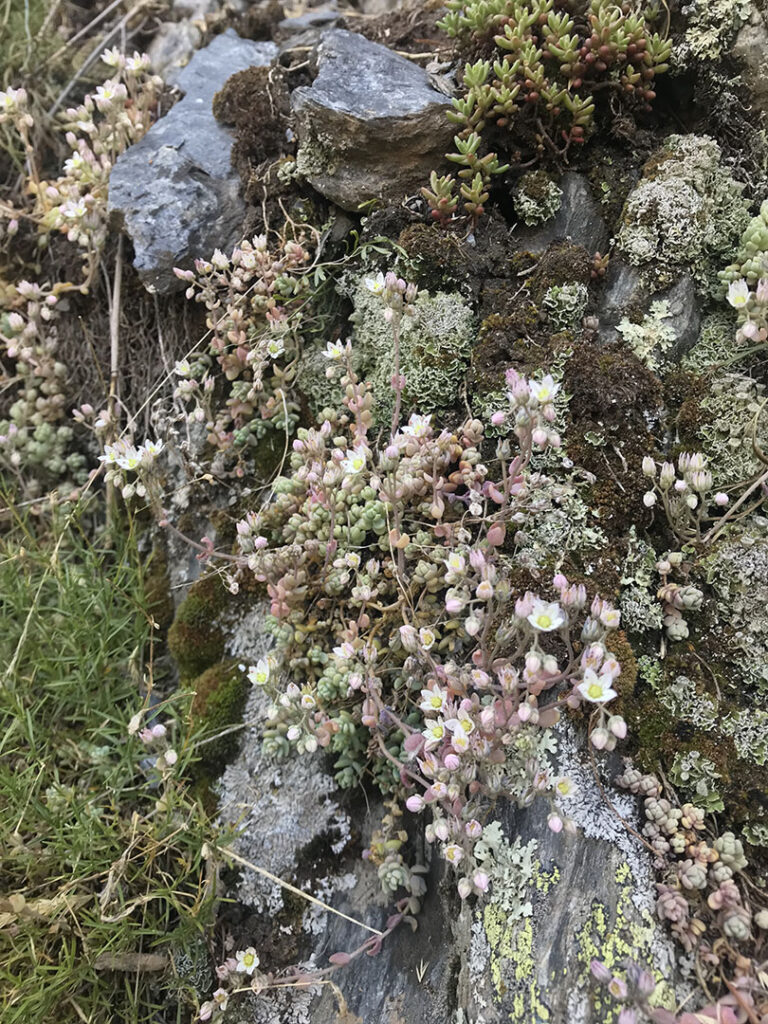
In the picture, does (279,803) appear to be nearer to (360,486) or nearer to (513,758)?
(513,758)

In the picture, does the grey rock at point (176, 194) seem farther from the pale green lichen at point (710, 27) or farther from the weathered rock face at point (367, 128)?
the pale green lichen at point (710, 27)

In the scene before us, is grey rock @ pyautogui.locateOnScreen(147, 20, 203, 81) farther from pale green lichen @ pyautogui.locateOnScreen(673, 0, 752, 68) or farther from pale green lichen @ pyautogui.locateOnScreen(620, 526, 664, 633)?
pale green lichen @ pyautogui.locateOnScreen(620, 526, 664, 633)

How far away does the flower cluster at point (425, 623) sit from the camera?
6.75ft

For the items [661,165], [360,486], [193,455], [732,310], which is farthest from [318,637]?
[661,165]

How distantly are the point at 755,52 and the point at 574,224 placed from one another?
3.07ft

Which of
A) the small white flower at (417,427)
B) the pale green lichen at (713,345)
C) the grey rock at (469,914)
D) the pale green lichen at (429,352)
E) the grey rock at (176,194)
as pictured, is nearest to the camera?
the grey rock at (469,914)

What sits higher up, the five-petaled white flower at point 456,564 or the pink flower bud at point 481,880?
the five-petaled white flower at point 456,564

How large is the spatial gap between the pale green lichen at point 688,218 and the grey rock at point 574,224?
0.15m

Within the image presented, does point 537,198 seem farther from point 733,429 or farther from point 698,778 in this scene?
point 698,778

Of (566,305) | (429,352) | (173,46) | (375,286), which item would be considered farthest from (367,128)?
(173,46)

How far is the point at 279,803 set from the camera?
2680 millimetres

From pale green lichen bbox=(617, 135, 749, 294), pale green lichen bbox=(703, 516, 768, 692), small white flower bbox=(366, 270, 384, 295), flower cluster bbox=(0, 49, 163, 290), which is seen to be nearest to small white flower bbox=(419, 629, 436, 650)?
pale green lichen bbox=(703, 516, 768, 692)

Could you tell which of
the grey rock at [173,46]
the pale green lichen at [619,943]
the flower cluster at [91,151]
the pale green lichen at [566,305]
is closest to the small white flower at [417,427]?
the pale green lichen at [566,305]

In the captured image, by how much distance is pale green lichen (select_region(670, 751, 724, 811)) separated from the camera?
2.07 metres
